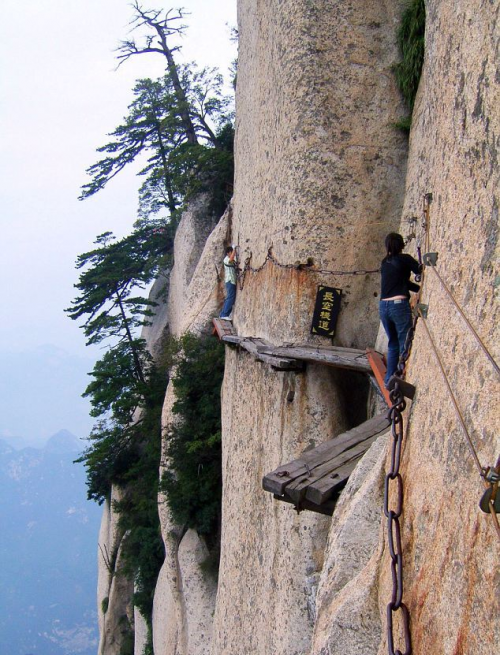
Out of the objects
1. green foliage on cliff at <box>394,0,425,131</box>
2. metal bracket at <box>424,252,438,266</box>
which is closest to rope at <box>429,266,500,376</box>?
metal bracket at <box>424,252,438,266</box>

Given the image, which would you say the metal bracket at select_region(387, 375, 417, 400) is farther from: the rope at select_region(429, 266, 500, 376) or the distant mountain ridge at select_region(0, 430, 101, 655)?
the distant mountain ridge at select_region(0, 430, 101, 655)

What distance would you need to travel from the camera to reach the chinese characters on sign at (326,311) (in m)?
7.53

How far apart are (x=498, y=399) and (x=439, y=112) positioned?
213cm

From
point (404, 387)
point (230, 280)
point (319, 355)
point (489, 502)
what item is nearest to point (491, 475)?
point (489, 502)

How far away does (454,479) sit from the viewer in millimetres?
2752

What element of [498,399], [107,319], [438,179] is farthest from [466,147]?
[107,319]

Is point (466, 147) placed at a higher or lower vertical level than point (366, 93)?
lower

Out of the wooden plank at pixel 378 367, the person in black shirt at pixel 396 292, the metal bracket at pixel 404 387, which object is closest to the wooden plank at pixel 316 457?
the wooden plank at pixel 378 367

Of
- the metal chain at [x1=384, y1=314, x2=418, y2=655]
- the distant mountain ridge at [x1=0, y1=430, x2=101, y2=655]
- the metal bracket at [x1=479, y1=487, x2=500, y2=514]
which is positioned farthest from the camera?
the distant mountain ridge at [x1=0, y1=430, x2=101, y2=655]

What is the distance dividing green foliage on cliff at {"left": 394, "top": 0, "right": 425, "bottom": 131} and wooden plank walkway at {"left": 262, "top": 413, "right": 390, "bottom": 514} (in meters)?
4.28

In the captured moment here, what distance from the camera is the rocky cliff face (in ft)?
9.11

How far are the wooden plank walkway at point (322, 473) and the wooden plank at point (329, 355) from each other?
76 centimetres

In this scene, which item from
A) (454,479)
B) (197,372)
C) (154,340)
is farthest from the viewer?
(154,340)

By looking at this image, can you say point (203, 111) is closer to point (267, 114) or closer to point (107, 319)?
point (107, 319)
